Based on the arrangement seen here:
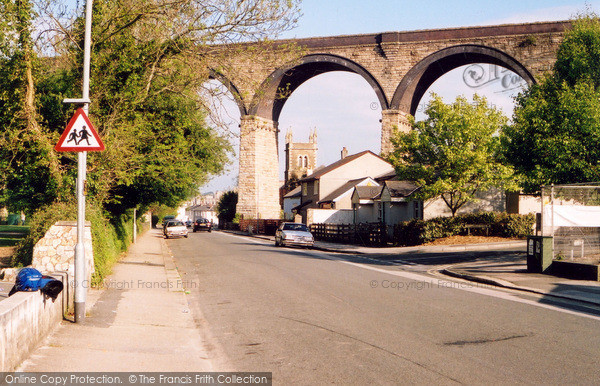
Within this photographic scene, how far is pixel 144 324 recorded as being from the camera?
33.8 feet

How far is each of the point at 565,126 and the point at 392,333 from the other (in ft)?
58.2

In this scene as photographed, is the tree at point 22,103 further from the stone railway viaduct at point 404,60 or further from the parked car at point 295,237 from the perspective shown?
the stone railway viaduct at point 404,60

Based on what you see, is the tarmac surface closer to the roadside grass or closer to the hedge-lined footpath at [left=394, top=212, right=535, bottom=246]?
the roadside grass

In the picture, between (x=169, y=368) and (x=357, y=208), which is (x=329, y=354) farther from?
(x=357, y=208)

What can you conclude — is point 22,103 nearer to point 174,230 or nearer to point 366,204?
point 174,230

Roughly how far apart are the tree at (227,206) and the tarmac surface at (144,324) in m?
69.6

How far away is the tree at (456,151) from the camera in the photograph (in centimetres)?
3375

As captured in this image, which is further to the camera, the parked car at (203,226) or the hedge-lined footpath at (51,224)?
the parked car at (203,226)

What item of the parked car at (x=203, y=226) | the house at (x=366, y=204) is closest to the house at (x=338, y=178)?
the house at (x=366, y=204)

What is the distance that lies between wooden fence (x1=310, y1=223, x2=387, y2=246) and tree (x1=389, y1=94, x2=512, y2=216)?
17.2ft

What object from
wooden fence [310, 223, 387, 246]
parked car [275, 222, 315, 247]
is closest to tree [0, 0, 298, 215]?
parked car [275, 222, 315, 247]

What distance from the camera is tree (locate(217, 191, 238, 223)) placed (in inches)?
3563

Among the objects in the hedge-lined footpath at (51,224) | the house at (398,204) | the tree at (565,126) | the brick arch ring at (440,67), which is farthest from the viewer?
the brick arch ring at (440,67)

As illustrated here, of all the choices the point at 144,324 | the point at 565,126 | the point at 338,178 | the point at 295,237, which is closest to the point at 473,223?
the point at 295,237
